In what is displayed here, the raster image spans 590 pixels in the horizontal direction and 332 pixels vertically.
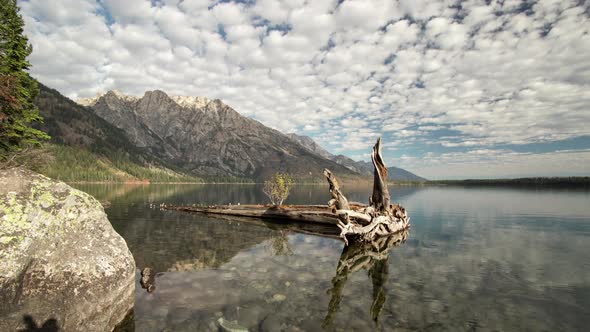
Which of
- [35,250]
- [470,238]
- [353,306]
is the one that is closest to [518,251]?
[470,238]

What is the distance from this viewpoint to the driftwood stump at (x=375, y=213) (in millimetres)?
28844

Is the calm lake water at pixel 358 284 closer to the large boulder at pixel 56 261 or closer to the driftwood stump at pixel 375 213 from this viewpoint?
the large boulder at pixel 56 261

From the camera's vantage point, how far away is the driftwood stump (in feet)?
94.6

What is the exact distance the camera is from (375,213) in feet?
105

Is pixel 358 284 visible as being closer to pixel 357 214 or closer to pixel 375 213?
pixel 357 214

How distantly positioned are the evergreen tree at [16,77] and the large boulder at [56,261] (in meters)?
32.9

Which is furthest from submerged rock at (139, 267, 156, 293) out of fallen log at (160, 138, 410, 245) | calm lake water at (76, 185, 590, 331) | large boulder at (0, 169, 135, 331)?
fallen log at (160, 138, 410, 245)

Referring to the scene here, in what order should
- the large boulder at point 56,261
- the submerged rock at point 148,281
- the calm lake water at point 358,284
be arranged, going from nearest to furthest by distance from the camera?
the large boulder at point 56,261 < the calm lake water at point 358,284 < the submerged rock at point 148,281

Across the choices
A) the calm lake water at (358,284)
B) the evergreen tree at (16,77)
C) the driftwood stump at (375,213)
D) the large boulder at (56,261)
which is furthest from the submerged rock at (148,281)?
the evergreen tree at (16,77)

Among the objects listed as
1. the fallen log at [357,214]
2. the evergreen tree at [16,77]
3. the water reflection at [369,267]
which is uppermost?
the evergreen tree at [16,77]

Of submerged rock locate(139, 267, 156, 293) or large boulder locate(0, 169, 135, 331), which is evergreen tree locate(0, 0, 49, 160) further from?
large boulder locate(0, 169, 135, 331)

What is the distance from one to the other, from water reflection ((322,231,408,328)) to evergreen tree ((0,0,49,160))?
38946 mm

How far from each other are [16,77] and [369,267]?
4327cm

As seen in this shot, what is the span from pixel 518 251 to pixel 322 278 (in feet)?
67.5
